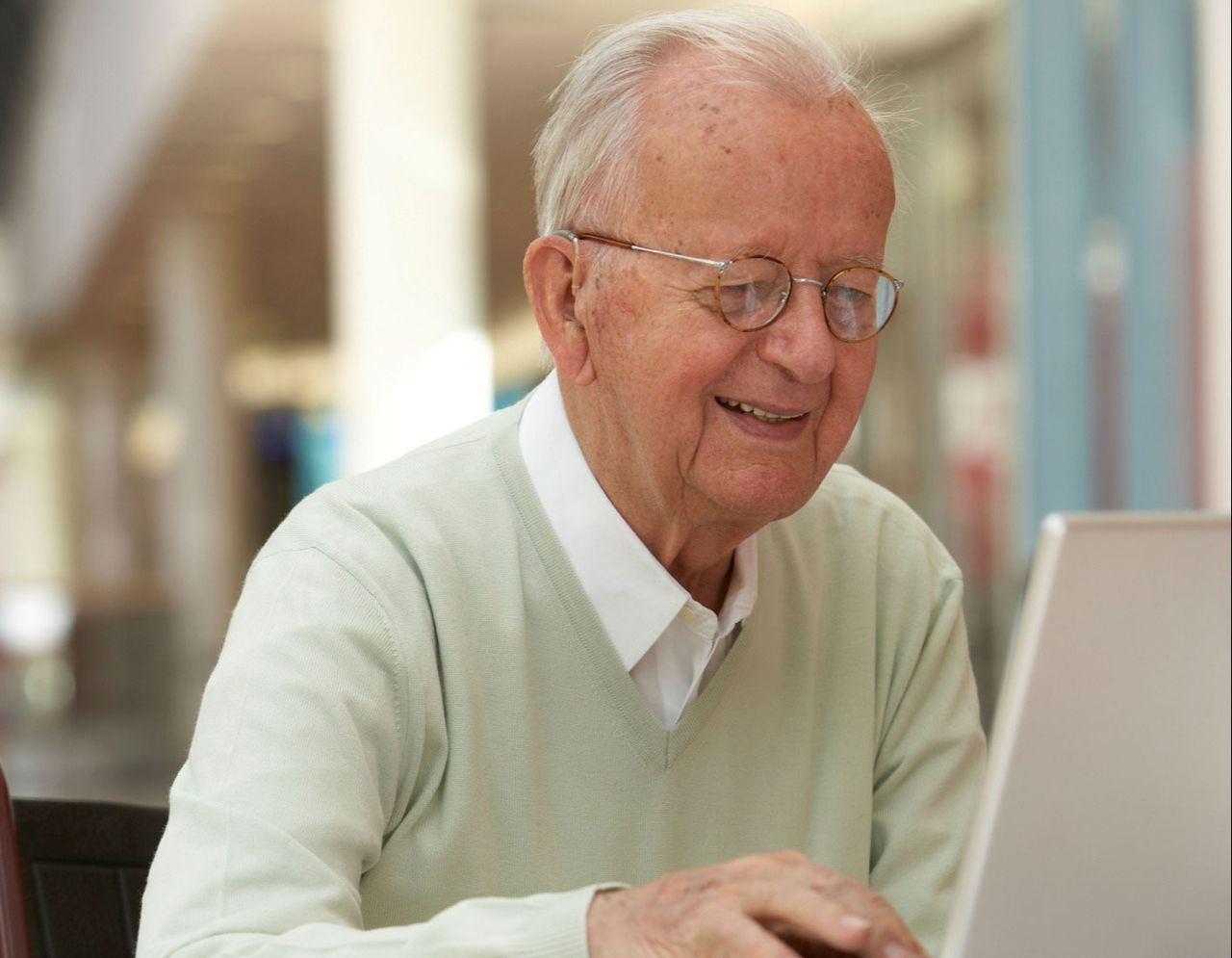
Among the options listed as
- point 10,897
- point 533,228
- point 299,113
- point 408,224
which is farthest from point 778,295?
point 299,113

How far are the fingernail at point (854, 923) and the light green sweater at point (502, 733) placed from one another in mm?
193

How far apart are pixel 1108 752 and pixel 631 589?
0.67 m

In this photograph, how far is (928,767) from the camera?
155 cm

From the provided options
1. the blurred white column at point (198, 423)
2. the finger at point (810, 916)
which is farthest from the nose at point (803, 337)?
the blurred white column at point (198, 423)

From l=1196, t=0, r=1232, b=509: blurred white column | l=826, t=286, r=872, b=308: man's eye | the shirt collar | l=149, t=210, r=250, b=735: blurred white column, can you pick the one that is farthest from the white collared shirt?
l=149, t=210, r=250, b=735: blurred white column

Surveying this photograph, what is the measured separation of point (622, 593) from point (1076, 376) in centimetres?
485

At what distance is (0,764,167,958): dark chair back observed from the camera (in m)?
1.43

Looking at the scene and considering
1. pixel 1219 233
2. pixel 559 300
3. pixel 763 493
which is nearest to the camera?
pixel 763 493

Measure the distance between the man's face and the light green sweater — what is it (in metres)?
0.16

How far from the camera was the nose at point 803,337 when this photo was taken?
1.30m

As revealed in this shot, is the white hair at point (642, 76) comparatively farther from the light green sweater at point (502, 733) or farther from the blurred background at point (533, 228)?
A: the light green sweater at point (502, 733)

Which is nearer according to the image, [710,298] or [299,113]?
[710,298]

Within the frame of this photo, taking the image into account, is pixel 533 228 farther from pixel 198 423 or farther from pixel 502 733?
pixel 198 423

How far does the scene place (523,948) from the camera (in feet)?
3.09
